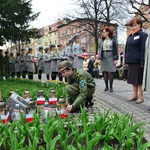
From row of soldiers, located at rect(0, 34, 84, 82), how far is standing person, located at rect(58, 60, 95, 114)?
4058 mm

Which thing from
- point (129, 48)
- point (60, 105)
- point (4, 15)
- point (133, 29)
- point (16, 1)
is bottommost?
point (60, 105)

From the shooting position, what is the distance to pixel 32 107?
385 centimetres

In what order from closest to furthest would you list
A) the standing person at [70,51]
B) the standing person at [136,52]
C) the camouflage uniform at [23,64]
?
the standing person at [136,52]
the standing person at [70,51]
the camouflage uniform at [23,64]

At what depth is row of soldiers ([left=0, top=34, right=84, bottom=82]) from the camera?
8.80 meters

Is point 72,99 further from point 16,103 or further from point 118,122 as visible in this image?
point 118,122

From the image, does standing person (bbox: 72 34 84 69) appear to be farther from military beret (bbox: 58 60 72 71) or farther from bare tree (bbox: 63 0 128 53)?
bare tree (bbox: 63 0 128 53)

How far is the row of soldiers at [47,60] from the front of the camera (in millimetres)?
8805

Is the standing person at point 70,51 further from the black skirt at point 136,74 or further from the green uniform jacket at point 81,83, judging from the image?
the green uniform jacket at point 81,83

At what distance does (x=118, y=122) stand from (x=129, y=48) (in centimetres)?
296

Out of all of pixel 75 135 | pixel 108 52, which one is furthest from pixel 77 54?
pixel 75 135

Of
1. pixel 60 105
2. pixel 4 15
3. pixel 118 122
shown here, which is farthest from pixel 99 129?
pixel 4 15

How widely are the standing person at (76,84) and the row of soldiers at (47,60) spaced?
406 cm

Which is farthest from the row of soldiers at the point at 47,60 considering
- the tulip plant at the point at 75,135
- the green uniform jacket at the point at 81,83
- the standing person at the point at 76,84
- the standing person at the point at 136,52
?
the tulip plant at the point at 75,135

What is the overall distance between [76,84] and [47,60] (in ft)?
21.0
